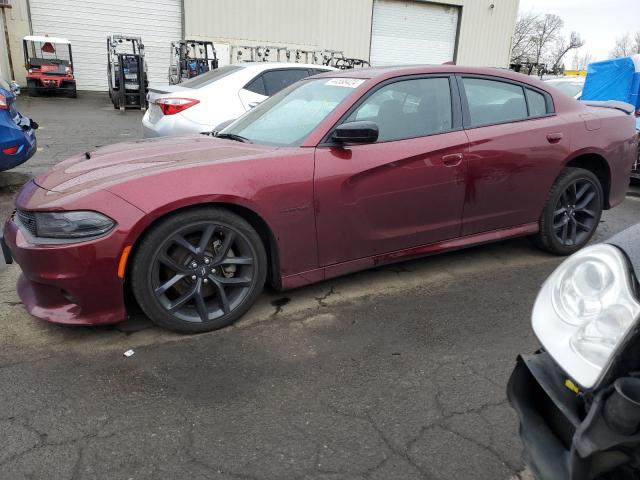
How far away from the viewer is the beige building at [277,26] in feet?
68.7

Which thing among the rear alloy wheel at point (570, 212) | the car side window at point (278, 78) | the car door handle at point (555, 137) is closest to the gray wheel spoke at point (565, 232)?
the rear alloy wheel at point (570, 212)

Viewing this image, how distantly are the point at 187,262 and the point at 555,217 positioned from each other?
3.15m

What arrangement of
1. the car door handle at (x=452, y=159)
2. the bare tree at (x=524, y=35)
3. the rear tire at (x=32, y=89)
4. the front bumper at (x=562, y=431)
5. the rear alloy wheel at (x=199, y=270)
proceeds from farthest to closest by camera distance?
the bare tree at (x=524, y=35) → the rear tire at (x=32, y=89) → the car door handle at (x=452, y=159) → the rear alloy wheel at (x=199, y=270) → the front bumper at (x=562, y=431)

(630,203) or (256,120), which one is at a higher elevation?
(256,120)

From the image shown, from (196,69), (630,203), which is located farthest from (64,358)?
(196,69)

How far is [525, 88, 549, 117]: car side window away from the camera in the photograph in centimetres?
435

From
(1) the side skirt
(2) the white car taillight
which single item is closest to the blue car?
(2) the white car taillight

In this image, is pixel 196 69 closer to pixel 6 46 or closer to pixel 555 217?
pixel 6 46

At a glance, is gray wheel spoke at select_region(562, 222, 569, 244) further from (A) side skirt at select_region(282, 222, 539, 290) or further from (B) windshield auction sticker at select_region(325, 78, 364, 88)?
(B) windshield auction sticker at select_region(325, 78, 364, 88)

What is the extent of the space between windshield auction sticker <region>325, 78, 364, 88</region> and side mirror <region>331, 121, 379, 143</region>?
21.2 inches

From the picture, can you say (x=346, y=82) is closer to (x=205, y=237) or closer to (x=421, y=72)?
(x=421, y=72)

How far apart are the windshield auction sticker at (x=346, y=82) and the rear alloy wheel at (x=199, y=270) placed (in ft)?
4.36

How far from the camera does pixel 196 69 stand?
18.1 m

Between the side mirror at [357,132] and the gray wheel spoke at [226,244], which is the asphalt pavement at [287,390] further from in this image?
the side mirror at [357,132]
